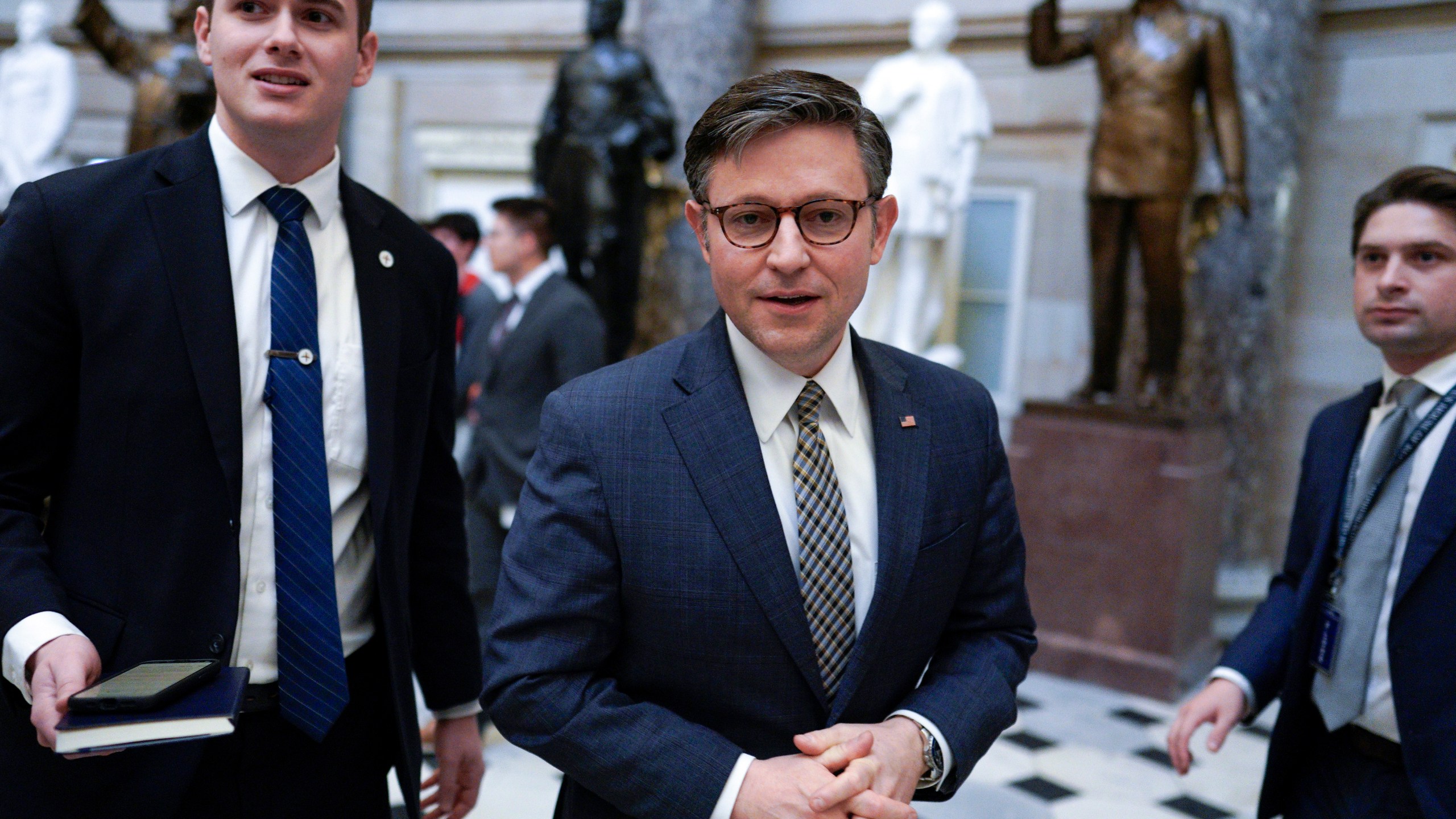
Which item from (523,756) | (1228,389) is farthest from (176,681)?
(1228,389)

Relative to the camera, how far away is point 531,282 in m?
4.66

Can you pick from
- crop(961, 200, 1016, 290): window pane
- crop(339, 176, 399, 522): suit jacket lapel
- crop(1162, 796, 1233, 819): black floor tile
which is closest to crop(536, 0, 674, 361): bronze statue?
crop(961, 200, 1016, 290): window pane

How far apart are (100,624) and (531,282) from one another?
128 inches

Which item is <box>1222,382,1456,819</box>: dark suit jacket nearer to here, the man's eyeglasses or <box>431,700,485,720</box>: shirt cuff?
the man's eyeglasses

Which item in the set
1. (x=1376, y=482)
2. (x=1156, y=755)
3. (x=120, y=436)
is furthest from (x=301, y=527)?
(x=1156, y=755)

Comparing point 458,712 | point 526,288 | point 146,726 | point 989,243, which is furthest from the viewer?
point 989,243

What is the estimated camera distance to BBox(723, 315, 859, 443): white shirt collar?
1.48 metres

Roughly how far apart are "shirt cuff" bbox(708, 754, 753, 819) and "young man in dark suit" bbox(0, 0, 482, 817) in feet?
2.15

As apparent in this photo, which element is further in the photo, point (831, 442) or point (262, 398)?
point (262, 398)

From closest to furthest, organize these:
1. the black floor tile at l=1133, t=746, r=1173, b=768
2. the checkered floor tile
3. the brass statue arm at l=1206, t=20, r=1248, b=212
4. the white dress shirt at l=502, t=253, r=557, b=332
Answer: the checkered floor tile → the black floor tile at l=1133, t=746, r=1173, b=768 → the white dress shirt at l=502, t=253, r=557, b=332 → the brass statue arm at l=1206, t=20, r=1248, b=212

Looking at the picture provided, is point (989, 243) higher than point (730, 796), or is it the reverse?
point (989, 243)

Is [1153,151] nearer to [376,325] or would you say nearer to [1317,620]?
[1317,620]

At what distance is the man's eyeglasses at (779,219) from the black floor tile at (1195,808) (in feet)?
10.8

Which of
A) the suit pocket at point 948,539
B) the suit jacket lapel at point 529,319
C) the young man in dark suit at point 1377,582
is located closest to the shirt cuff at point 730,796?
the suit pocket at point 948,539
